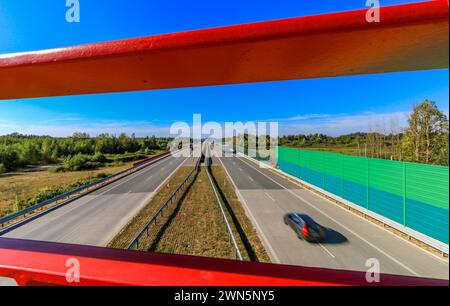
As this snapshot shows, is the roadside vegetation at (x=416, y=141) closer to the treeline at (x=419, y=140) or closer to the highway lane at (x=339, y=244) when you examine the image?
the treeline at (x=419, y=140)

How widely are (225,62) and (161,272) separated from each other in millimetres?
1085

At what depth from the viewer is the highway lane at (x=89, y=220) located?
924 centimetres

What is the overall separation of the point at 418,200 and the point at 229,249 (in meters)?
6.78

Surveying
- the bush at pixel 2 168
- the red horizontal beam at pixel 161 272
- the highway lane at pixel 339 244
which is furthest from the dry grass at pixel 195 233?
the bush at pixel 2 168

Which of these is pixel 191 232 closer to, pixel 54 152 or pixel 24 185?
pixel 24 185

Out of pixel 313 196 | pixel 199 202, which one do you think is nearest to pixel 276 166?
pixel 313 196

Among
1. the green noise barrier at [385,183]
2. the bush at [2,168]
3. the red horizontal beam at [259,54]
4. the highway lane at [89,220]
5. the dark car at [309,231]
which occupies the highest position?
the red horizontal beam at [259,54]

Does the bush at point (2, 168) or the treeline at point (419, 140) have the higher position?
the treeline at point (419, 140)

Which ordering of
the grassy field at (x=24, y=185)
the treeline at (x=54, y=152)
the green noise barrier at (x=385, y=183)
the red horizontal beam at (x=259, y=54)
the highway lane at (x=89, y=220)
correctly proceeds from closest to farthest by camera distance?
the red horizontal beam at (x=259, y=54), the green noise barrier at (x=385, y=183), the highway lane at (x=89, y=220), the grassy field at (x=24, y=185), the treeline at (x=54, y=152)

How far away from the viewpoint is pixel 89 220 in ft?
36.7

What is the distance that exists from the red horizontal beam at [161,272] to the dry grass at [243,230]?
6.90m

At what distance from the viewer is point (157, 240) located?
855 cm

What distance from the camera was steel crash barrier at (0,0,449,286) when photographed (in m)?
0.78
